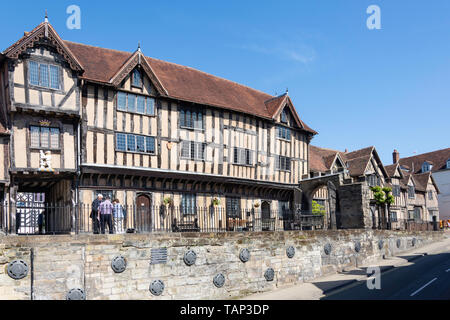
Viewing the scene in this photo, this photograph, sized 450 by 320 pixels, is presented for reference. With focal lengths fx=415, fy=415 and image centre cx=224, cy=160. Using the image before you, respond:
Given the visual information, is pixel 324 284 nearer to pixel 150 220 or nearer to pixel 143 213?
pixel 150 220

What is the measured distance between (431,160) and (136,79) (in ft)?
147

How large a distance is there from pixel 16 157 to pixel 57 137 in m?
1.89

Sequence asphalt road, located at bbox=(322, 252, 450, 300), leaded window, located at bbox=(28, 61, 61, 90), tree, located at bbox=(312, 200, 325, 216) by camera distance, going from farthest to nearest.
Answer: tree, located at bbox=(312, 200, 325, 216) < leaded window, located at bbox=(28, 61, 61, 90) < asphalt road, located at bbox=(322, 252, 450, 300)

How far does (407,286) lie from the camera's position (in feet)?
52.4

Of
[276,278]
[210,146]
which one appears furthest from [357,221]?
[210,146]

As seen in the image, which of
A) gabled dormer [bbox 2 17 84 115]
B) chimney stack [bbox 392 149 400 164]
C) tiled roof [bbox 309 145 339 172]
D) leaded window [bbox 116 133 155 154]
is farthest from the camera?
chimney stack [bbox 392 149 400 164]

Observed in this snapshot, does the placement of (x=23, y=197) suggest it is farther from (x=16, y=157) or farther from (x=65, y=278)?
(x=65, y=278)

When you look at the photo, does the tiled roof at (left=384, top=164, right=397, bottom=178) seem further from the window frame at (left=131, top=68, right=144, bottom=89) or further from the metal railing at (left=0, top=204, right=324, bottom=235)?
the window frame at (left=131, top=68, right=144, bottom=89)

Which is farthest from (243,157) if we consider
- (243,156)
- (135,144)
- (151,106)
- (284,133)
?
(135,144)

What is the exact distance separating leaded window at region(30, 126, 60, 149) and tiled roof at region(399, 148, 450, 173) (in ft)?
155

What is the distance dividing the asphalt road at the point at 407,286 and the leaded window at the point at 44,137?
13.0 metres

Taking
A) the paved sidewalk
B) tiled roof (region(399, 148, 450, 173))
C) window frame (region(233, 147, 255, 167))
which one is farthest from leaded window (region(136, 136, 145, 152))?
tiled roof (region(399, 148, 450, 173))

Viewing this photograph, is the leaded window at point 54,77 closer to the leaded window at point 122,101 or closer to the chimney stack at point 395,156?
the leaded window at point 122,101

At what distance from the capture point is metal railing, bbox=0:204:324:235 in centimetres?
1730
